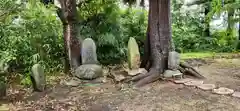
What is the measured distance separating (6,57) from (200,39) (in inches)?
319

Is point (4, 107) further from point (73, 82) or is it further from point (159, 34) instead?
point (159, 34)

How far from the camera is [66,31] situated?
5.67 meters

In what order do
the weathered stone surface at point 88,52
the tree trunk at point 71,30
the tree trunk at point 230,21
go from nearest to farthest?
the weathered stone surface at point 88,52 < the tree trunk at point 71,30 < the tree trunk at point 230,21

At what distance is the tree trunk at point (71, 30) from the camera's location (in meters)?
5.49

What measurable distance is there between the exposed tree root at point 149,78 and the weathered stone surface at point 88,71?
0.88m

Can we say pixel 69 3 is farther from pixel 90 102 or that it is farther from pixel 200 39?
Result: pixel 200 39

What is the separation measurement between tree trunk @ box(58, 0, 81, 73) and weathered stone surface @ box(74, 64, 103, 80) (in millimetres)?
470

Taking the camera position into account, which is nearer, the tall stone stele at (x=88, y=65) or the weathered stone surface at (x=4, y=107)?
the weathered stone surface at (x=4, y=107)

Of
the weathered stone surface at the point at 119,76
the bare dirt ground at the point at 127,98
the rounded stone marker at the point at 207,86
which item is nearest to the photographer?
the bare dirt ground at the point at 127,98

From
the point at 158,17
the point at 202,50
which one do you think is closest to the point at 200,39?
the point at 202,50

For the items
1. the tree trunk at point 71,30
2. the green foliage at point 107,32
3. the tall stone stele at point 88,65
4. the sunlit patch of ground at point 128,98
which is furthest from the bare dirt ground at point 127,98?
the green foliage at point 107,32

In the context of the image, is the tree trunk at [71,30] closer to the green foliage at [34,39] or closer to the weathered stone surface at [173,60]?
the green foliage at [34,39]

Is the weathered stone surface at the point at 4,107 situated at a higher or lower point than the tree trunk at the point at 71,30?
lower

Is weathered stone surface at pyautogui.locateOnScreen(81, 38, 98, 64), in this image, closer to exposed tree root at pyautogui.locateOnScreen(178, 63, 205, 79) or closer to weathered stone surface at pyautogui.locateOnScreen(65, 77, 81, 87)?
weathered stone surface at pyautogui.locateOnScreen(65, 77, 81, 87)
